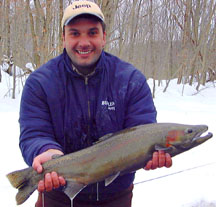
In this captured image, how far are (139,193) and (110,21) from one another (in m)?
6.49

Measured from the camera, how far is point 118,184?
2125 millimetres

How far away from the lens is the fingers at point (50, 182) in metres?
1.82

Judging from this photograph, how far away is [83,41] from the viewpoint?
2031mm

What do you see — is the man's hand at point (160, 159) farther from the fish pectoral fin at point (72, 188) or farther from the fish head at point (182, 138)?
the fish pectoral fin at point (72, 188)

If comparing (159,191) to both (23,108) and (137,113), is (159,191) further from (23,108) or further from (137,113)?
(23,108)

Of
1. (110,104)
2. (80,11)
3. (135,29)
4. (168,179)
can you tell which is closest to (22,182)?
(110,104)

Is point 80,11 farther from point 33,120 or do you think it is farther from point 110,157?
point 110,157

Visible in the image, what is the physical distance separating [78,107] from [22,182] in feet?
2.19

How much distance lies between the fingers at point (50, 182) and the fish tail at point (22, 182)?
0.08 meters

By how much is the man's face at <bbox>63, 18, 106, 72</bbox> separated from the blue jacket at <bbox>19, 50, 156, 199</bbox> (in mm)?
75

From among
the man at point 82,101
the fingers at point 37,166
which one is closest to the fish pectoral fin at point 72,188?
the man at point 82,101

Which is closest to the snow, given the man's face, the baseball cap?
the man's face

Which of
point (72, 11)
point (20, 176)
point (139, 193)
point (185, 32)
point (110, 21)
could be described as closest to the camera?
point (20, 176)

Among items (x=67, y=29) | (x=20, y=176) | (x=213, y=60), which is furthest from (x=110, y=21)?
(x=213, y=60)
